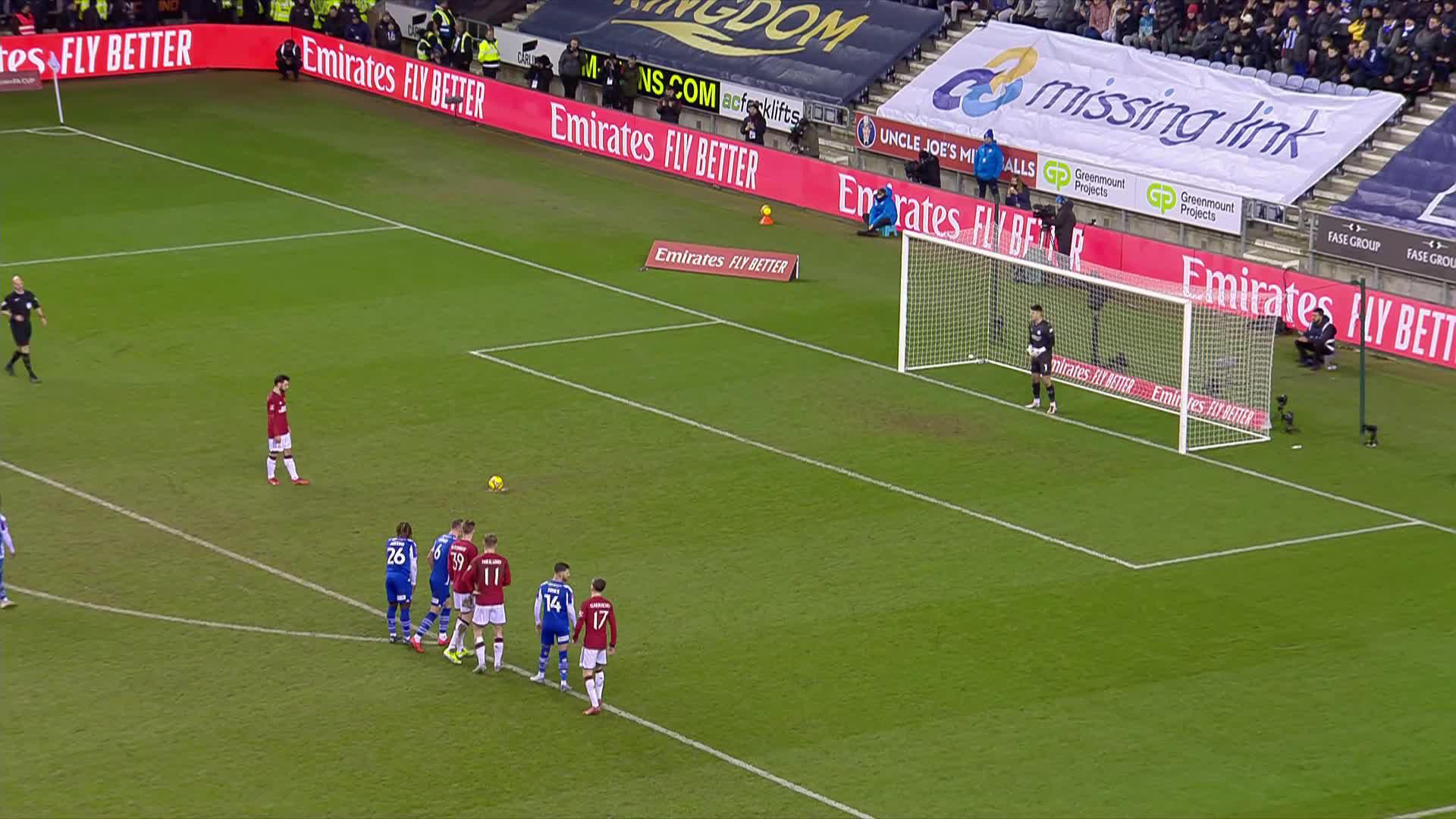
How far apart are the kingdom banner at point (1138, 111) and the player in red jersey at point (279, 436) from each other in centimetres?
2444

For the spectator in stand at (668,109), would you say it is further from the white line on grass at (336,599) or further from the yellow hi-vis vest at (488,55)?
the white line on grass at (336,599)

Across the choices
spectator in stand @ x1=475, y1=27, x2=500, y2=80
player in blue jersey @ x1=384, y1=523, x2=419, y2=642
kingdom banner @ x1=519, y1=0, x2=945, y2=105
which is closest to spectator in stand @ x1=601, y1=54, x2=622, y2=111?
kingdom banner @ x1=519, y1=0, x2=945, y2=105

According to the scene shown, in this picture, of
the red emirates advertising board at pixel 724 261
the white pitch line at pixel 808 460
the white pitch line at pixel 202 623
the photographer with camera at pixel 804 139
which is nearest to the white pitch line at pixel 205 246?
the red emirates advertising board at pixel 724 261

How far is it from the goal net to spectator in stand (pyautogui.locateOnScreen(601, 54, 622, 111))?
18662 millimetres

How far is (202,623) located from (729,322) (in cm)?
1823

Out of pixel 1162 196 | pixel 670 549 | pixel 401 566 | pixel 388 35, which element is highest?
pixel 388 35

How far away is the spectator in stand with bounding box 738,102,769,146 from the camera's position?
6019cm

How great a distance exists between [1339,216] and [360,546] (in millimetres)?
24272

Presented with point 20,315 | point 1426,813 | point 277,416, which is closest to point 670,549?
point 277,416

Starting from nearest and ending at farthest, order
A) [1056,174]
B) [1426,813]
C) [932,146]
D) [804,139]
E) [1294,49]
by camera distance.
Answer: [1426,813], [1294,49], [1056,174], [932,146], [804,139]

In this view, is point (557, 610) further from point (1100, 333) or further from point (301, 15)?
point (301, 15)

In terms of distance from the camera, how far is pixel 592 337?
44562 millimetres

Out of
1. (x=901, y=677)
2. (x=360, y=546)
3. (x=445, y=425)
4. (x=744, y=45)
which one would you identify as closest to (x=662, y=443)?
(x=445, y=425)

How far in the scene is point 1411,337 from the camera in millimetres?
43625
